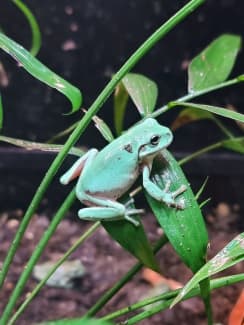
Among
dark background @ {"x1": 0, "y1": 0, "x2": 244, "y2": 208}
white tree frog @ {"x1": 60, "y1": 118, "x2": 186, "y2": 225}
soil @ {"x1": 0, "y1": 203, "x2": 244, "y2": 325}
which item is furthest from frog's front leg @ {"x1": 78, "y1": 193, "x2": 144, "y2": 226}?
dark background @ {"x1": 0, "y1": 0, "x2": 244, "y2": 208}

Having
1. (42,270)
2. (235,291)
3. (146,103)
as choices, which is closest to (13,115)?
(42,270)

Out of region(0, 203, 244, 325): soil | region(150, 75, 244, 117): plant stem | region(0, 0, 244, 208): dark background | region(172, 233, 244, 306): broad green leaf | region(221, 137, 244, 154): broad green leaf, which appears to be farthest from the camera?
region(0, 0, 244, 208): dark background

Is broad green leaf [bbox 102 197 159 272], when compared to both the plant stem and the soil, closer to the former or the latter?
the plant stem

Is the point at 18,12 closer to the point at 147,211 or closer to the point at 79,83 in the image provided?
the point at 79,83

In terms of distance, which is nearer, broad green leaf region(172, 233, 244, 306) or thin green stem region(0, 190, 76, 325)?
broad green leaf region(172, 233, 244, 306)

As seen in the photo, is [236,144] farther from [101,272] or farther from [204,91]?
[101,272]

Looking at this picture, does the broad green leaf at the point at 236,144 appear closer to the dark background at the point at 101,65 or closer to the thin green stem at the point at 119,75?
the thin green stem at the point at 119,75
